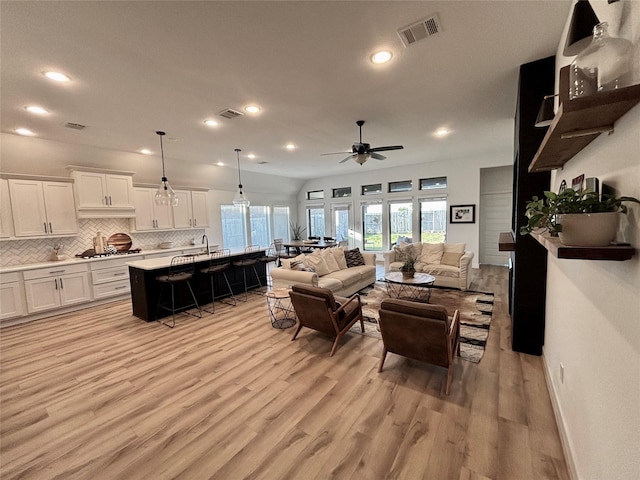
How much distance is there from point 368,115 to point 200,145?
130 inches

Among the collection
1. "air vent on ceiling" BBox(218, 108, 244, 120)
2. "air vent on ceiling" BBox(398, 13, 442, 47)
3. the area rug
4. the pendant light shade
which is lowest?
the area rug

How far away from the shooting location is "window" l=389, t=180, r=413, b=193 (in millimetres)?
8391

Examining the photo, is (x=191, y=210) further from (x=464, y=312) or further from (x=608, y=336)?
(x=608, y=336)

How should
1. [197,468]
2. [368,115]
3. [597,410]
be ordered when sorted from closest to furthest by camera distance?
[597,410] → [197,468] → [368,115]

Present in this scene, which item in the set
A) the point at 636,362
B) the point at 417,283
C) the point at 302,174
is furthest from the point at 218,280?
the point at 636,362

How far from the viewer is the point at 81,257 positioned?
5211 mm

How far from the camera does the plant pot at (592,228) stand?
1013mm

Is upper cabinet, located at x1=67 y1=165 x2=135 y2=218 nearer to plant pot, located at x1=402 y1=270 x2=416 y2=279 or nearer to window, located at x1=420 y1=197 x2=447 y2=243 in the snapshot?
plant pot, located at x1=402 y1=270 x2=416 y2=279

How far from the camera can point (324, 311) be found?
3.15 m

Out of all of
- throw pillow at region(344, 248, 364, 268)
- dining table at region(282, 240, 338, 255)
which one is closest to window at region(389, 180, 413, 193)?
dining table at region(282, 240, 338, 255)

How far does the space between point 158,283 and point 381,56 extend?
457 cm

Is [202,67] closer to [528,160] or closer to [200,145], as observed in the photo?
[200,145]

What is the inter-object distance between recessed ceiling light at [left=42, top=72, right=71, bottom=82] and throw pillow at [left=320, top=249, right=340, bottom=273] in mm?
4137

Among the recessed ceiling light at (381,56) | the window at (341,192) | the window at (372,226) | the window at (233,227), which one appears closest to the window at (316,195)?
the window at (341,192)
